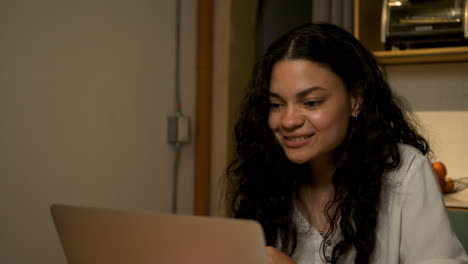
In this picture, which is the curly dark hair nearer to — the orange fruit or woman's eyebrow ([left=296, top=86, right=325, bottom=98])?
woman's eyebrow ([left=296, top=86, right=325, bottom=98])

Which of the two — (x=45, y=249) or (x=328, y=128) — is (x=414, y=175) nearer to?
(x=328, y=128)

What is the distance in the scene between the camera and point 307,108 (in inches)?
41.3

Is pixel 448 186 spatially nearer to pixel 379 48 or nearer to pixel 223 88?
pixel 379 48

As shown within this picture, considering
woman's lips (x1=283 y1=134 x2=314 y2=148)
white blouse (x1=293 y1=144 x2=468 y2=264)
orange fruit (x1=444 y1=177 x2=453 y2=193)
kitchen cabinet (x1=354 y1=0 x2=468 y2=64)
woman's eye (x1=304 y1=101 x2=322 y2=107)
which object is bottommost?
orange fruit (x1=444 y1=177 x2=453 y2=193)

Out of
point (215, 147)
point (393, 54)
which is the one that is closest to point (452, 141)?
point (393, 54)

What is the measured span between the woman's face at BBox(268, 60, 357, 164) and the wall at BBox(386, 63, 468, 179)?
1123mm

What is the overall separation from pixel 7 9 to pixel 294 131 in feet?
2.64

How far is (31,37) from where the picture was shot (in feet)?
4.18

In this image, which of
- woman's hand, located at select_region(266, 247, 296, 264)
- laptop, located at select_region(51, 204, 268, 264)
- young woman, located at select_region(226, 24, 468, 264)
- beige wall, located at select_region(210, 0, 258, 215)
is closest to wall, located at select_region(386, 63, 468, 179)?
beige wall, located at select_region(210, 0, 258, 215)

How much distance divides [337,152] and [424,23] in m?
0.91

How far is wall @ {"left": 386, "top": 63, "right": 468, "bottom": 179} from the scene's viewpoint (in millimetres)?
2029

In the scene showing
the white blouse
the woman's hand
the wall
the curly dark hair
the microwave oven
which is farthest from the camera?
the wall

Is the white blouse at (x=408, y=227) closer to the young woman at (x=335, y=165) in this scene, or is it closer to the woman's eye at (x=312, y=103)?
the young woman at (x=335, y=165)

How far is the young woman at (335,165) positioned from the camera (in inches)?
41.2
